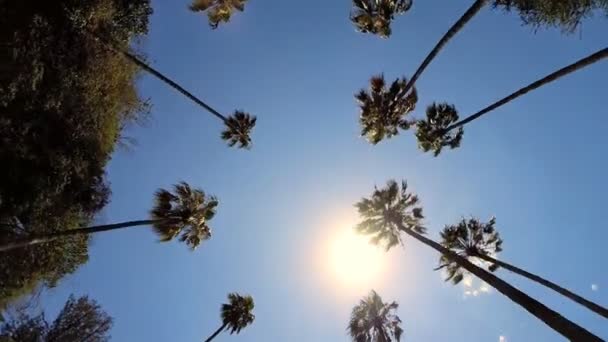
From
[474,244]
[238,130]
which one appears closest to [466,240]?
[474,244]

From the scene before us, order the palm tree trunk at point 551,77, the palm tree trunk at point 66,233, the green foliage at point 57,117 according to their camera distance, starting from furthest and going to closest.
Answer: the green foliage at point 57,117 → the palm tree trunk at point 66,233 → the palm tree trunk at point 551,77

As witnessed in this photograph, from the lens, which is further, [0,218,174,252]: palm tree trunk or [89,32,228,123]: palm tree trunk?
[89,32,228,123]: palm tree trunk

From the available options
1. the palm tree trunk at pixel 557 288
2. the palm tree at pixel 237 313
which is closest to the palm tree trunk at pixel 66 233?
the palm tree at pixel 237 313

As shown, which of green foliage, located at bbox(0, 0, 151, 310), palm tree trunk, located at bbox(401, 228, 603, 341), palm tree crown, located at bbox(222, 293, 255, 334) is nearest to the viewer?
palm tree trunk, located at bbox(401, 228, 603, 341)

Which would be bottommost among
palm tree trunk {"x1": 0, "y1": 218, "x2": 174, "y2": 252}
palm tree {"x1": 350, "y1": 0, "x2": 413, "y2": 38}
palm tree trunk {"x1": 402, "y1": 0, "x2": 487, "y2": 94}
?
palm tree trunk {"x1": 0, "y1": 218, "x2": 174, "y2": 252}

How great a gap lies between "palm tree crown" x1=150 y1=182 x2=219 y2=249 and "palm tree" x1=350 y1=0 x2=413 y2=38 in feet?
33.4

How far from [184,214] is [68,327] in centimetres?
1030

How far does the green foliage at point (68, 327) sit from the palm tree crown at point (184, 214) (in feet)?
28.4

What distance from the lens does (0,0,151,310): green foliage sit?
19.8 m

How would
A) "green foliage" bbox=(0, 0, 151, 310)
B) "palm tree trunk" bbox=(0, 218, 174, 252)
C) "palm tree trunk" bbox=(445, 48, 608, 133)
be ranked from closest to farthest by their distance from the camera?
"palm tree trunk" bbox=(445, 48, 608, 133), "palm tree trunk" bbox=(0, 218, 174, 252), "green foliage" bbox=(0, 0, 151, 310)

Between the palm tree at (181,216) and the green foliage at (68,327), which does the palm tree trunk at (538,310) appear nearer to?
the palm tree at (181,216)

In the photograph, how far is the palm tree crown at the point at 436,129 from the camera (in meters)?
22.3

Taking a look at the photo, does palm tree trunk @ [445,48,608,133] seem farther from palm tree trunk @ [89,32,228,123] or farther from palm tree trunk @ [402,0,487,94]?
palm tree trunk @ [89,32,228,123]

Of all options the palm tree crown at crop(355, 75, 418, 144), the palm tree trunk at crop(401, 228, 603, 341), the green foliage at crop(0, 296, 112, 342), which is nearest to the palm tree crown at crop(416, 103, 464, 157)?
the palm tree crown at crop(355, 75, 418, 144)
